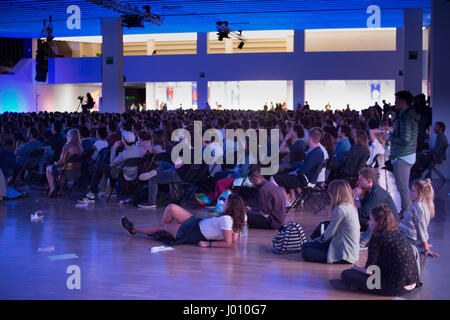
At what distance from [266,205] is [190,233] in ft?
3.85

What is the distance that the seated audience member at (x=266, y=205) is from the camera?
22.6 feet

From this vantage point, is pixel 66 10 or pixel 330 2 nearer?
pixel 330 2

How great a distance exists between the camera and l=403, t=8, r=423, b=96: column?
19.9 metres

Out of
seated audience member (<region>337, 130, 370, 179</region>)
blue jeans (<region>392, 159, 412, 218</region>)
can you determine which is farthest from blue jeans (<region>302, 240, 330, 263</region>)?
seated audience member (<region>337, 130, 370, 179</region>)

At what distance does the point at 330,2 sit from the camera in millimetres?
18500

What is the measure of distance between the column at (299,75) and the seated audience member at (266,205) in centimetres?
2362

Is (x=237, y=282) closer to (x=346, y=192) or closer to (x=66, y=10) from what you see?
(x=346, y=192)

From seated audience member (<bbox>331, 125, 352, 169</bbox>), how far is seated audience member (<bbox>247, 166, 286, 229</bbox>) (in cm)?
202

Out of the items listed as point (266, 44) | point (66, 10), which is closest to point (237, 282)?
point (66, 10)

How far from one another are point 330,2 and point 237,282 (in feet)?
49.8

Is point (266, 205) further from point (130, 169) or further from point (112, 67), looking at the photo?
point (112, 67)

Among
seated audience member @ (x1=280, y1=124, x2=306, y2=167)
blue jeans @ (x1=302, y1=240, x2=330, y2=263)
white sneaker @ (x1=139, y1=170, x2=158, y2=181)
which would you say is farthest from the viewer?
seated audience member @ (x1=280, y1=124, x2=306, y2=167)

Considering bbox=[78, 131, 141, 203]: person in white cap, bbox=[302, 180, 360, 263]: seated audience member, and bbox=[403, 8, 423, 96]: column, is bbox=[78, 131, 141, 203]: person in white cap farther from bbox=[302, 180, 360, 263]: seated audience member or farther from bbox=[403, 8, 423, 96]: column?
bbox=[403, 8, 423, 96]: column

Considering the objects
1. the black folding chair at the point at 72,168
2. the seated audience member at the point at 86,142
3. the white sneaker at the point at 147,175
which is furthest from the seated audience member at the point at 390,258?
the seated audience member at the point at 86,142
